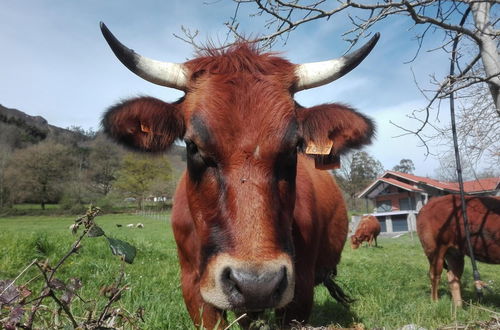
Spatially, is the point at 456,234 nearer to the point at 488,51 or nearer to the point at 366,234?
the point at 488,51

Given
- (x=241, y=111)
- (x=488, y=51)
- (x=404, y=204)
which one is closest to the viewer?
(x=241, y=111)

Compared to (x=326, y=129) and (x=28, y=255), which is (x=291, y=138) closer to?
(x=326, y=129)

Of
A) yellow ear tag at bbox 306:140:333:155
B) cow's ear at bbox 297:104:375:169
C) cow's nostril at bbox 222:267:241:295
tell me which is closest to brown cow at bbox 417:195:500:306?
cow's ear at bbox 297:104:375:169

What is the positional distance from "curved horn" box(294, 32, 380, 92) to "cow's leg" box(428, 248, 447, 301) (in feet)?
20.5

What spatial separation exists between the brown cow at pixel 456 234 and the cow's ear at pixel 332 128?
5.76 m

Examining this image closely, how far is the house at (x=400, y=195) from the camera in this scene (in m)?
36.8

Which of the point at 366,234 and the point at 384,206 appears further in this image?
the point at 384,206

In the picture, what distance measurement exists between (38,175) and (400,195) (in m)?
53.5

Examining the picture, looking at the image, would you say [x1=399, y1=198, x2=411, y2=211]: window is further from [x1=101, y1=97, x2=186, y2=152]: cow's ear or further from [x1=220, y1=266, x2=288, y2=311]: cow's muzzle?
[x1=220, y1=266, x2=288, y2=311]: cow's muzzle

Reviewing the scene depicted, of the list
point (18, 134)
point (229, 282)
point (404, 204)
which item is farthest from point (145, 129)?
point (18, 134)

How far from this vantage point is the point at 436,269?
7879mm

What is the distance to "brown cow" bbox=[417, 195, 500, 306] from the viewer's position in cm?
767

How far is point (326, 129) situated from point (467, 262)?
12513mm

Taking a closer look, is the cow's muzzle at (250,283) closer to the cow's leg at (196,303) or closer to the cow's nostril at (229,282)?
the cow's nostril at (229,282)
